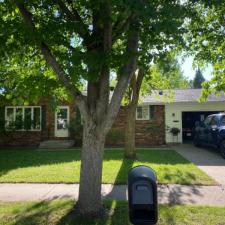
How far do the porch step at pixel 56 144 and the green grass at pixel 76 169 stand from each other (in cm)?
463

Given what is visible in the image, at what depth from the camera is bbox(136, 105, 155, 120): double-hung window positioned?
20734 mm

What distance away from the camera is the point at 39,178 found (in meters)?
9.67

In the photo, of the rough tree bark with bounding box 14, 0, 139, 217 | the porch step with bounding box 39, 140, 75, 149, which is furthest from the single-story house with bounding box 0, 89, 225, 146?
the rough tree bark with bounding box 14, 0, 139, 217

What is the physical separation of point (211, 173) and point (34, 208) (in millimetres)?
6017

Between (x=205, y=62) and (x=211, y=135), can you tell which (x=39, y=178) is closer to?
(x=205, y=62)

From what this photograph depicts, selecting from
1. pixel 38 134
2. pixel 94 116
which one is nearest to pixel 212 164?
pixel 94 116

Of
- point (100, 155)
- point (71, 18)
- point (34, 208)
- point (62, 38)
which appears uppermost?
point (71, 18)

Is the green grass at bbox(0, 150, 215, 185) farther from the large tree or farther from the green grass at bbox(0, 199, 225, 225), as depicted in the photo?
the large tree

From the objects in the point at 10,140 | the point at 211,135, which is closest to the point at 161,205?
the point at 211,135

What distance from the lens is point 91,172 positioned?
20.0ft

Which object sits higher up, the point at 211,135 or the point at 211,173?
the point at 211,135

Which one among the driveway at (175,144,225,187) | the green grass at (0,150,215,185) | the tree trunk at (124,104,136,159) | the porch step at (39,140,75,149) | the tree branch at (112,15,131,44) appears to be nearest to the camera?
the tree branch at (112,15,131,44)

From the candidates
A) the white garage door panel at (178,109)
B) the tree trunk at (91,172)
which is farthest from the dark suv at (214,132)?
the tree trunk at (91,172)

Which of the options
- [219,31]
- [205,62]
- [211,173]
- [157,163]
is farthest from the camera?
[157,163]
